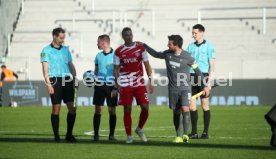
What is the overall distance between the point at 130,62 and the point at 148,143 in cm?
155

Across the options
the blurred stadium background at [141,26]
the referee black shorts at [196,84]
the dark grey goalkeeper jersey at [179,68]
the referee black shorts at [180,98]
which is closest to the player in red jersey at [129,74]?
the dark grey goalkeeper jersey at [179,68]

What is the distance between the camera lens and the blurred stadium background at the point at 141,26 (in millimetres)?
38812

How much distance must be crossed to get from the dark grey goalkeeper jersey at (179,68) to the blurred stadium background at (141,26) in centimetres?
2128

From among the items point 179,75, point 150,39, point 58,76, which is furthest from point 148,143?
point 150,39

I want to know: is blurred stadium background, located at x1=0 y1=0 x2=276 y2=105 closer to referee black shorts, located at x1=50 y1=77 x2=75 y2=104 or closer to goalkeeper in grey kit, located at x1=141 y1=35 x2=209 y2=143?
goalkeeper in grey kit, located at x1=141 y1=35 x2=209 y2=143

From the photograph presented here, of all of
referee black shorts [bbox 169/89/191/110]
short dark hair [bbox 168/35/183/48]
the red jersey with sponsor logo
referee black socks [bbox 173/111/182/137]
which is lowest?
referee black socks [bbox 173/111/182/137]

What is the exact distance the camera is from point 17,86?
35.4 metres

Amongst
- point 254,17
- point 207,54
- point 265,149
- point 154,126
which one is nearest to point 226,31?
point 254,17

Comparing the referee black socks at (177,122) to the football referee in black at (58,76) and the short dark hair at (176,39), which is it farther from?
the football referee in black at (58,76)

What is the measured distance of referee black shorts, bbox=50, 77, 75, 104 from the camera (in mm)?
15770

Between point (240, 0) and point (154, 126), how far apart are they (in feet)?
69.7

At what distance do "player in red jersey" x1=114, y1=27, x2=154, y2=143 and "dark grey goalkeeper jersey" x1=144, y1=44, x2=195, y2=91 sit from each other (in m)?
0.44

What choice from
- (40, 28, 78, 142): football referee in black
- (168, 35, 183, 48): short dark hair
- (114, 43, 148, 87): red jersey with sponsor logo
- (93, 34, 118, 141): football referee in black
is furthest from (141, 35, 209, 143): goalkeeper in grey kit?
(40, 28, 78, 142): football referee in black

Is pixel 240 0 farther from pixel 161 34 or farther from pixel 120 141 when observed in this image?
pixel 120 141
